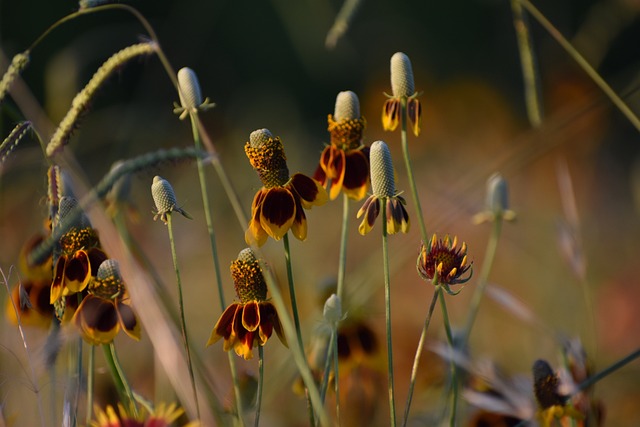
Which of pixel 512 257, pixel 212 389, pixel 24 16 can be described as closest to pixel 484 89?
pixel 512 257

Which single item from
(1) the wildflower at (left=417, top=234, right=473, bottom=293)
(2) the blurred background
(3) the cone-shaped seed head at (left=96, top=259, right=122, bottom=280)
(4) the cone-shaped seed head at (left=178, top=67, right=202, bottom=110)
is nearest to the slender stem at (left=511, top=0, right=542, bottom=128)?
(2) the blurred background

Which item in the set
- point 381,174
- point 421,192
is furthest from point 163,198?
point 421,192

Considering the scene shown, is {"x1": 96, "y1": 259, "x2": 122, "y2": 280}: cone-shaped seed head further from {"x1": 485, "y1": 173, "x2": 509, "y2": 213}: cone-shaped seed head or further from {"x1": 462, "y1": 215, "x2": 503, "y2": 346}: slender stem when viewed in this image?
{"x1": 485, "y1": 173, "x2": 509, "y2": 213}: cone-shaped seed head

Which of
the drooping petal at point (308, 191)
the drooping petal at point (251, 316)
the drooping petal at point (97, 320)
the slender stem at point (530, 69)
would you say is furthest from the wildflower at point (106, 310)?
the slender stem at point (530, 69)

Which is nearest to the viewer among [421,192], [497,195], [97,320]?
[97,320]

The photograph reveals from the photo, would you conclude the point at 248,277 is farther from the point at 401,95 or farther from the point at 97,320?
the point at 401,95

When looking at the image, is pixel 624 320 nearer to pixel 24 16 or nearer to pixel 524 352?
pixel 524 352
